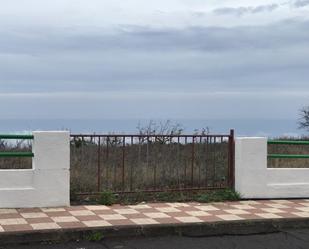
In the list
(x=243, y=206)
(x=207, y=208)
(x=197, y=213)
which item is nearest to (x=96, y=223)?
(x=197, y=213)

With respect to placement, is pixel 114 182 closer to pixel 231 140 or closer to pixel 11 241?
pixel 231 140

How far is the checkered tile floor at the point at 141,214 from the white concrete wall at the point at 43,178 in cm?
21

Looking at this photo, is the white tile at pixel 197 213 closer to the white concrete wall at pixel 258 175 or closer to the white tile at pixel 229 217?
the white tile at pixel 229 217

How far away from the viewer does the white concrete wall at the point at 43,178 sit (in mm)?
9438

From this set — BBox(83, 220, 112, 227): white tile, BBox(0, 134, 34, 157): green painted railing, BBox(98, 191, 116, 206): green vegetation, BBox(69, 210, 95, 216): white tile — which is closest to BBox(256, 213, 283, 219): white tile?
BBox(98, 191, 116, 206): green vegetation

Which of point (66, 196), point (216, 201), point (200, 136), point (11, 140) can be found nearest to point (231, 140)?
point (200, 136)

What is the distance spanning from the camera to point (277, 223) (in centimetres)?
917

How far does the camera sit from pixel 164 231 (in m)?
8.41

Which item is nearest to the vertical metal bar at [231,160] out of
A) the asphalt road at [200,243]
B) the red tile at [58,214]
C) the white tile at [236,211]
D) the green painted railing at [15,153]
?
the white tile at [236,211]

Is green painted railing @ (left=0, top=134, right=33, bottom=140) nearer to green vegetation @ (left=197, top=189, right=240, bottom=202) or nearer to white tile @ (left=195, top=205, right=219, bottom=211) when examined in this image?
white tile @ (left=195, top=205, right=219, bottom=211)

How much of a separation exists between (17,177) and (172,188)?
3.21 metres

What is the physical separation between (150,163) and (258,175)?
216cm

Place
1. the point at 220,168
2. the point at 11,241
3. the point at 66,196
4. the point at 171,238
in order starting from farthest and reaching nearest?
1. the point at 220,168
2. the point at 66,196
3. the point at 171,238
4. the point at 11,241

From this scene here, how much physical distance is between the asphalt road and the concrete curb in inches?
5.3
